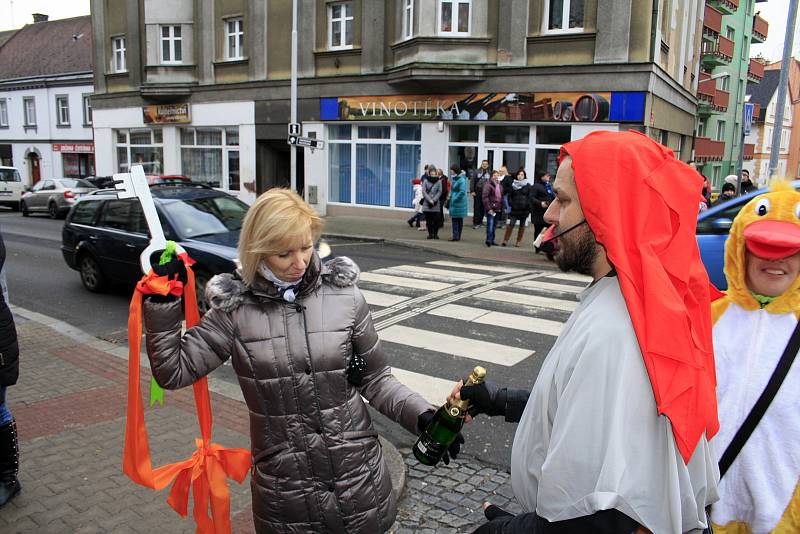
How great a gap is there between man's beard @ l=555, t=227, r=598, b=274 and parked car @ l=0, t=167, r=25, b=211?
102 ft

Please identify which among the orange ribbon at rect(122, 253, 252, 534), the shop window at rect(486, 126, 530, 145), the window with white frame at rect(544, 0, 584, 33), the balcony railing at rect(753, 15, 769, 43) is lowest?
the orange ribbon at rect(122, 253, 252, 534)

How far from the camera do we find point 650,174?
154cm

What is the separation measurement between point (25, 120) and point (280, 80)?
25910 millimetres

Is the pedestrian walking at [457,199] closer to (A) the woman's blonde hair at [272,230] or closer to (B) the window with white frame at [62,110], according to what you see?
(A) the woman's blonde hair at [272,230]

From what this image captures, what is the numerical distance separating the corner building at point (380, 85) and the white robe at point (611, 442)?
16.7 m

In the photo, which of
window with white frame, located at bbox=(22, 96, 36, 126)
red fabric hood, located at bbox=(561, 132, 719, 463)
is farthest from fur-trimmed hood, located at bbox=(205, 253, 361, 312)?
window with white frame, located at bbox=(22, 96, 36, 126)

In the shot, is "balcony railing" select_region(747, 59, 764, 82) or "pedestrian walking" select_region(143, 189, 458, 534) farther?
"balcony railing" select_region(747, 59, 764, 82)

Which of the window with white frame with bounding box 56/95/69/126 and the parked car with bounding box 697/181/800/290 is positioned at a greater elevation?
the window with white frame with bounding box 56/95/69/126

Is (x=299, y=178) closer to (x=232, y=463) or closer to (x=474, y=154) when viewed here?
(x=474, y=154)

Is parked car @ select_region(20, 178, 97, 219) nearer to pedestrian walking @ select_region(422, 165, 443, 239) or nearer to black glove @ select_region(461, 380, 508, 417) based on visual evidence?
pedestrian walking @ select_region(422, 165, 443, 239)

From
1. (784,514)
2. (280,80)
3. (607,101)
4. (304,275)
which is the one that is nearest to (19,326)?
(304,275)

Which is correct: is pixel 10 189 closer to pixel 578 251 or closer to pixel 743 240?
pixel 743 240

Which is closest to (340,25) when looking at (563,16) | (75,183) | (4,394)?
(563,16)

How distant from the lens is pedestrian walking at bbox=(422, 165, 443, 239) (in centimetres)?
1608
